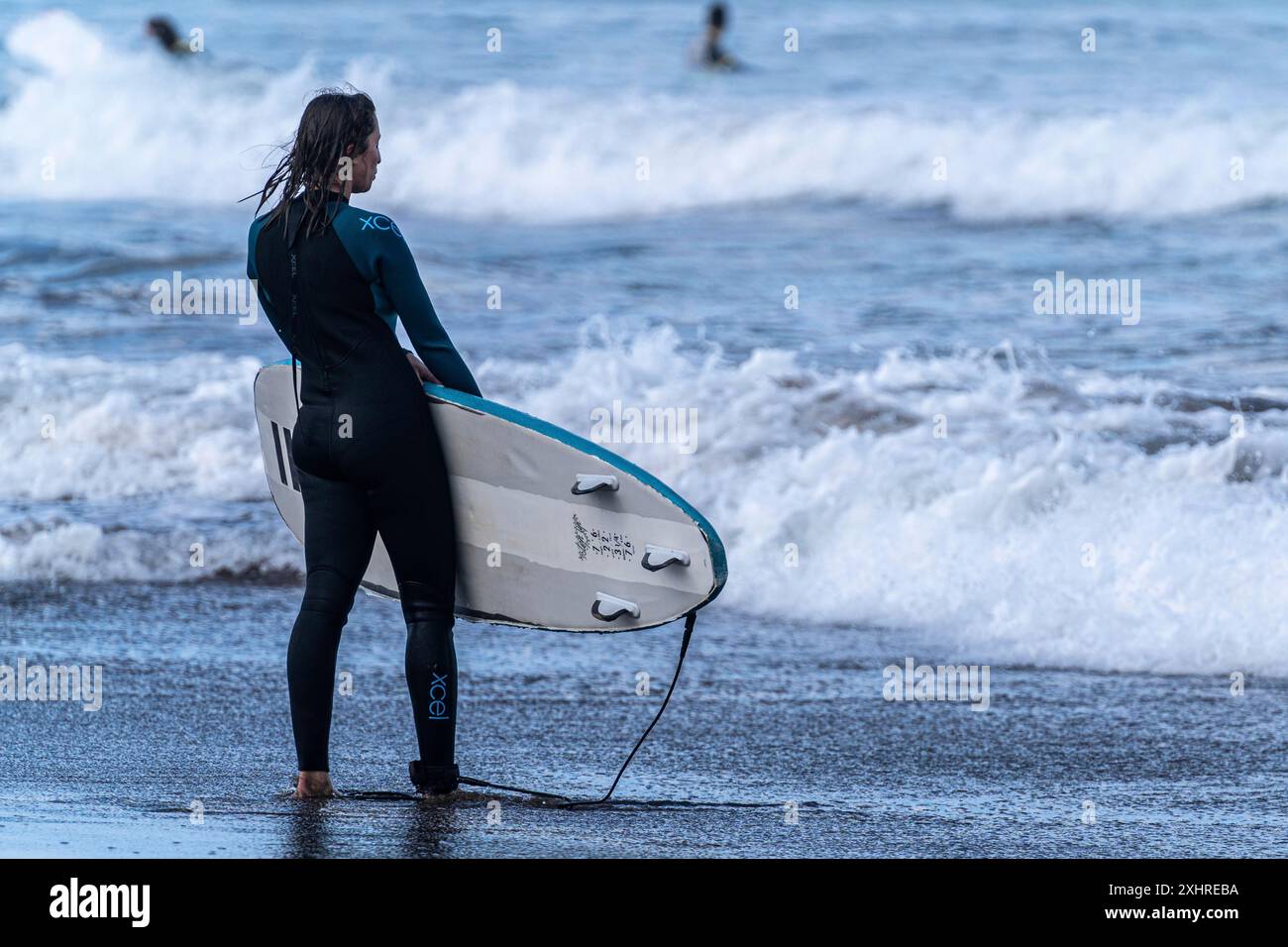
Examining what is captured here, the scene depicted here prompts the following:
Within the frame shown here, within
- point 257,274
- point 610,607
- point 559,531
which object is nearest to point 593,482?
point 559,531

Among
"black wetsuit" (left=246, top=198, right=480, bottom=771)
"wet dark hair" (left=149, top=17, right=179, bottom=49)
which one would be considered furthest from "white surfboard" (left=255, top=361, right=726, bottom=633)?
"wet dark hair" (left=149, top=17, right=179, bottom=49)

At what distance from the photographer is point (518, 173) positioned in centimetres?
1541

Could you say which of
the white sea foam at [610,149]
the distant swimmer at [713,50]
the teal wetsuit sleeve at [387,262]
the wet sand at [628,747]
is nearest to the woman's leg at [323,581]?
the wet sand at [628,747]

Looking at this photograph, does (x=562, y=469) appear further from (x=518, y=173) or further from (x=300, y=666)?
(x=518, y=173)

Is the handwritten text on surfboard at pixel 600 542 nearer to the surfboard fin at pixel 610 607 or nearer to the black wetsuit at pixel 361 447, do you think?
the surfboard fin at pixel 610 607

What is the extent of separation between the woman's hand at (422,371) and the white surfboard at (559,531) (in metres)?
0.02

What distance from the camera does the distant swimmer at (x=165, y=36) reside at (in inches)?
693

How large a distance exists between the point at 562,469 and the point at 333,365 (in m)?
0.59

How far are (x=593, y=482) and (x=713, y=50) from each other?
14.8 meters

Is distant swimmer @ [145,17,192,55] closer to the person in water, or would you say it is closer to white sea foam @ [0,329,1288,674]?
white sea foam @ [0,329,1288,674]

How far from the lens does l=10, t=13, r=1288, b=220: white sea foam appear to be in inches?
540

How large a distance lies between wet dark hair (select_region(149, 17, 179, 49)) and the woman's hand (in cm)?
1542

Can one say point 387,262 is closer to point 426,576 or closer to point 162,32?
point 426,576
